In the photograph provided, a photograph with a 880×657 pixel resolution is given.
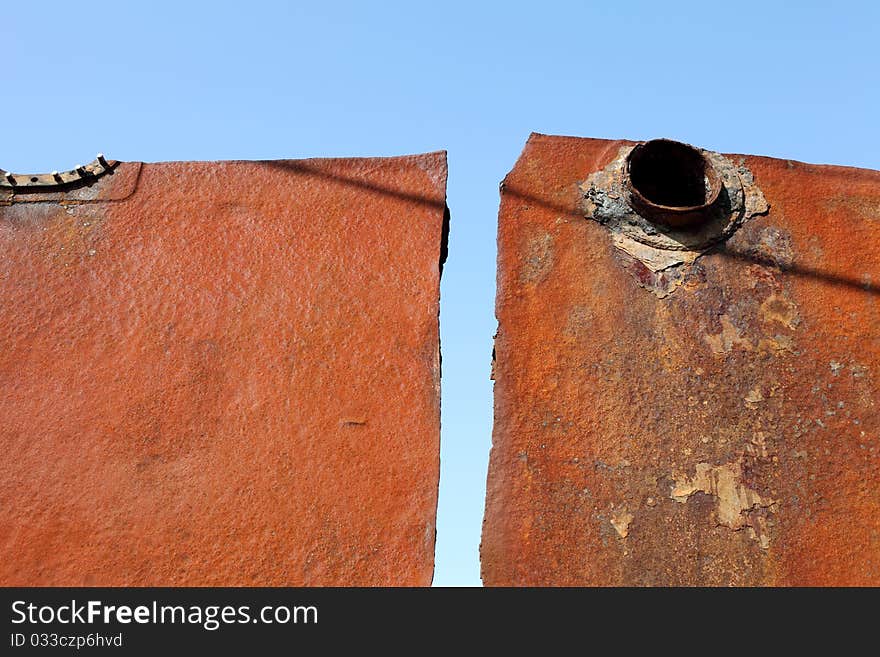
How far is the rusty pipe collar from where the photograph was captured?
8.18 feet

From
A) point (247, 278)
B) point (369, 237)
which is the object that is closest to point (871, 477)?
point (369, 237)

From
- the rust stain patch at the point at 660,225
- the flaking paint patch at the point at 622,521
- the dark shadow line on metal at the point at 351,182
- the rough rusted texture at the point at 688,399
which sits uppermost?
the dark shadow line on metal at the point at 351,182

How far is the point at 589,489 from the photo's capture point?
220cm

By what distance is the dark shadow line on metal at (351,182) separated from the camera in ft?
8.40

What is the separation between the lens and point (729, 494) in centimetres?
219

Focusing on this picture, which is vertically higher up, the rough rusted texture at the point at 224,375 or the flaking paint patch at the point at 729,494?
the rough rusted texture at the point at 224,375

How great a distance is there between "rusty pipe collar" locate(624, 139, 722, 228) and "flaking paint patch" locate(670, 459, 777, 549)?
733 millimetres

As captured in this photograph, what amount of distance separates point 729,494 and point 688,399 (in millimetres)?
266

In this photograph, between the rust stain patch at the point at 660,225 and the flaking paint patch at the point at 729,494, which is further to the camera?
Result: the rust stain patch at the point at 660,225

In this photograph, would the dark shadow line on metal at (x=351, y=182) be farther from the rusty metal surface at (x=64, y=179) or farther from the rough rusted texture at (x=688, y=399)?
the rusty metal surface at (x=64, y=179)

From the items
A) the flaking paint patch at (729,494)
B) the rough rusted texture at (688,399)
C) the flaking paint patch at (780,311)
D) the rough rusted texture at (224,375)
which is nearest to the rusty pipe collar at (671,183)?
the rough rusted texture at (688,399)

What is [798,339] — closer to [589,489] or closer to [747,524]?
[747,524]

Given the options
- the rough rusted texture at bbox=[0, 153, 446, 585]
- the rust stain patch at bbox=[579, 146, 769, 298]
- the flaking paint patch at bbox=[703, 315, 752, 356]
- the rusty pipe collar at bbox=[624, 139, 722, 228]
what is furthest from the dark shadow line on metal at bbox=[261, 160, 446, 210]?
the flaking paint patch at bbox=[703, 315, 752, 356]

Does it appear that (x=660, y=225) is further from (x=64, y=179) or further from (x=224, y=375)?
(x=64, y=179)
